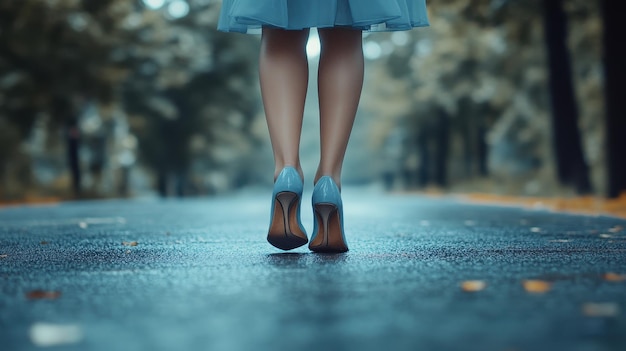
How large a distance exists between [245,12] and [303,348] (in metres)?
2.25

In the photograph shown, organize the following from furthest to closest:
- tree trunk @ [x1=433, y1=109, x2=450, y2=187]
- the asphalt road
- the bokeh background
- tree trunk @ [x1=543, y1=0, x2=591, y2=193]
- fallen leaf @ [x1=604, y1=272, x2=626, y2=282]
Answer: tree trunk @ [x1=433, y1=109, x2=450, y2=187], the bokeh background, tree trunk @ [x1=543, y1=0, x2=591, y2=193], fallen leaf @ [x1=604, y1=272, x2=626, y2=282], the asphalt road

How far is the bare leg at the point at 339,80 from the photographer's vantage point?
14.2 ft

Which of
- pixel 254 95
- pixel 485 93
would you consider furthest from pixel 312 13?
pixel 254 95

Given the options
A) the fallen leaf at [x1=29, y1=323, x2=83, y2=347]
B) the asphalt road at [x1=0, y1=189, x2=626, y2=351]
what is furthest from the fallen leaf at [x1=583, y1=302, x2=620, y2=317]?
the fallen leaf at [x1=29, y1=323, x2=83, y2=347]

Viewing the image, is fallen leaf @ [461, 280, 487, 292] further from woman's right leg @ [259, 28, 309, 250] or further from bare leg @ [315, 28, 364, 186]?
bare leg @ [315, 28, 364, 186]

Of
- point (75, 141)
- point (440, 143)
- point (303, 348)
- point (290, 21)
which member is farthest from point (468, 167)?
point (303, 348)

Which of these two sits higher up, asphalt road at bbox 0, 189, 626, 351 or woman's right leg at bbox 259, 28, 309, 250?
woman's right leg at bbox 259, 28, 309, 250

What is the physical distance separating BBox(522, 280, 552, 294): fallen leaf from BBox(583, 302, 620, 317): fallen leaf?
0.85 ft

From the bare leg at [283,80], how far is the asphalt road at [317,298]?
57 centimetres

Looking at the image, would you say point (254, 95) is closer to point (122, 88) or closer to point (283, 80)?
point (122, 88)

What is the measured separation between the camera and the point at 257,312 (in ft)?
8.12

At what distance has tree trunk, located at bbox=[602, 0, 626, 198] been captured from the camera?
464 inches

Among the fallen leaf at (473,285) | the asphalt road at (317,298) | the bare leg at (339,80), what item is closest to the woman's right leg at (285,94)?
the bare leg at (339,80)

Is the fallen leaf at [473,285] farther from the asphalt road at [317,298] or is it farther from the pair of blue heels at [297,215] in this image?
the pair of blue heels at [297,215]
